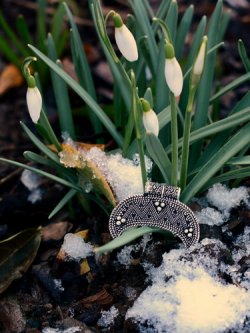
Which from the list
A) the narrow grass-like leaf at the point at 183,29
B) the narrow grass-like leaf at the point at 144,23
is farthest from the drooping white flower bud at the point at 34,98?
the narrow grass-like leaf at the point at 183,29

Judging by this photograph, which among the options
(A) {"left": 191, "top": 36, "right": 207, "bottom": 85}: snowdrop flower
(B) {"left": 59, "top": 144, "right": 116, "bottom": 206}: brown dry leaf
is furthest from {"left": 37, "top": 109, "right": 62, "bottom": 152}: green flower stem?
(A) {"left": 191, "top": 36, "right": 207, "bottom": 85}: snowdrop flower

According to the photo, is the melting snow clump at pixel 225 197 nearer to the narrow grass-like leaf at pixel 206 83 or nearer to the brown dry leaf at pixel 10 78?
the narrow grass-like leaf at pixel 206 83

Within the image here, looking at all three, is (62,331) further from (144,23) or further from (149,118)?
(144,23)

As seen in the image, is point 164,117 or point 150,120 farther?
point 164,117

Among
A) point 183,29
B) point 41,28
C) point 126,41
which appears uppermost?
point 126,41

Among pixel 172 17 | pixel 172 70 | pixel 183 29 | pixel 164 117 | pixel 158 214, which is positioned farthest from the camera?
pixel 183 29

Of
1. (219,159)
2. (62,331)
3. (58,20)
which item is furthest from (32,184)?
(58,20)
